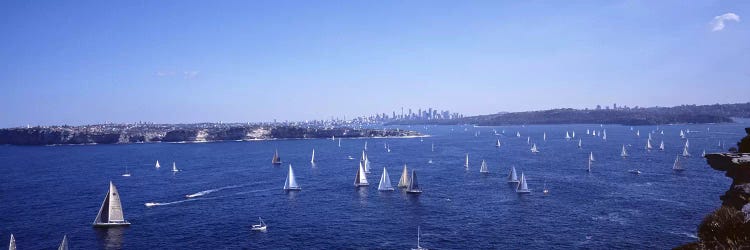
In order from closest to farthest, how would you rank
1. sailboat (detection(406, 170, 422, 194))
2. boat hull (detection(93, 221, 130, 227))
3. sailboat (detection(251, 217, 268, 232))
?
sailboat (detection(251, 217, 268, 232)) < boat hull (detection(93, 221, 130, 227)) < sailboat (detection(406, 170, 422, 194))

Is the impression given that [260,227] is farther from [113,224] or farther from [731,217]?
[731,217]

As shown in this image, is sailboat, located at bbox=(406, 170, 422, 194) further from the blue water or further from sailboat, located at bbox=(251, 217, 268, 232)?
sailboat, located at bbox=(251, 217, 268, 232)

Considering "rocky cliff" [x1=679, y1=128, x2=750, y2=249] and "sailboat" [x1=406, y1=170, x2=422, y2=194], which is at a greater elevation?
"rocky cliff" [x1=679, y1=128, x2=750, y2=249]

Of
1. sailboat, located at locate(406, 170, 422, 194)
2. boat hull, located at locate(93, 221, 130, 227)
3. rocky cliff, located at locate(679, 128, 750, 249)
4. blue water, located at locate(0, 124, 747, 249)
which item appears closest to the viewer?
rocky cliff, located at locate(679, 128, 750, 249)

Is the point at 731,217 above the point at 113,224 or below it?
above

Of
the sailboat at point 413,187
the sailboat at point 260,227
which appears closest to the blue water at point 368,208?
the sailboat at point 260,227

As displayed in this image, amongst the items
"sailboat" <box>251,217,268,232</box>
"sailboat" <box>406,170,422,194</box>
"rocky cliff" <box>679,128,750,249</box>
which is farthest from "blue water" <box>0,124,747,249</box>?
"rocky cliff" <box>679,128,750,249</box>

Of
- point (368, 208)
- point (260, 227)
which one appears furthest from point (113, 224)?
point (368, 208)

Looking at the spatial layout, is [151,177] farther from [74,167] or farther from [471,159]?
[471,159]
